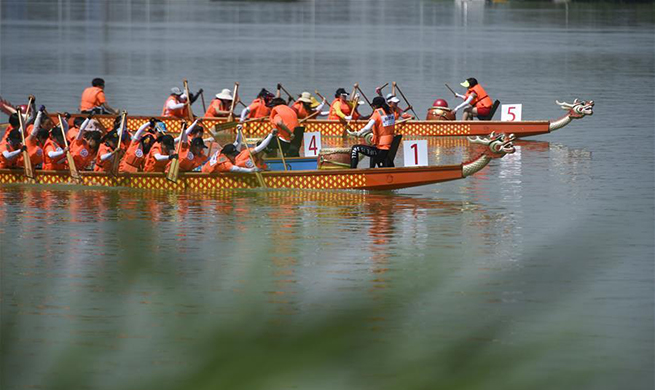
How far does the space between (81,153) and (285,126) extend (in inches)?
178

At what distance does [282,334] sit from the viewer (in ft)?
10.3

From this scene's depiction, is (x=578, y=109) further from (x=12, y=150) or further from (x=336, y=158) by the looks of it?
(x=12, y=150)


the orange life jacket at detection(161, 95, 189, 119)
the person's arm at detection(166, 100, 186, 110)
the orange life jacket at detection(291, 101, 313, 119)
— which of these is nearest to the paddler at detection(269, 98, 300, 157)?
the orange life jacket at detection(291, 101, 313, 119)

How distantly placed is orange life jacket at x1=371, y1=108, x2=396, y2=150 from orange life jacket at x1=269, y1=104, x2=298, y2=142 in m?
2.44

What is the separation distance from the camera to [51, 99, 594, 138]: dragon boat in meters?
31.9

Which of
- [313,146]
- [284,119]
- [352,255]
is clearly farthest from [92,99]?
[352,255]

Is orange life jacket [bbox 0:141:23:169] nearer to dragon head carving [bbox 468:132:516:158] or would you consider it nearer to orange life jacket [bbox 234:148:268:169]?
orange life jacket [bbox 234:148:268:169]

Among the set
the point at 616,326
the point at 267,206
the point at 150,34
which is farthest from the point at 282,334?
the point at 150,34

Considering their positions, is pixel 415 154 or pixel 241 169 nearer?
pixel 241 169

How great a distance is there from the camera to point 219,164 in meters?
22.3

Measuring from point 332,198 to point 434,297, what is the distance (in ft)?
65.4

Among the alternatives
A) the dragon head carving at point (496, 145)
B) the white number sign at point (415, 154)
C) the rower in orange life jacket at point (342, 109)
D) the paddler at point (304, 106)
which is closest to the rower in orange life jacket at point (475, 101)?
the rower in orange life jacket at point (342, 109)

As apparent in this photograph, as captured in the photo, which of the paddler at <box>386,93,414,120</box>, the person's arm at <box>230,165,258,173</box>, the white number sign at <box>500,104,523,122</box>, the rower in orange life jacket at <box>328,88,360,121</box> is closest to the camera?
the person's arm at <box>230,165,258,173</box>

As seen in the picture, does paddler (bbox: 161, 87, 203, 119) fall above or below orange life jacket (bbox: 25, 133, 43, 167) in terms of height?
above
